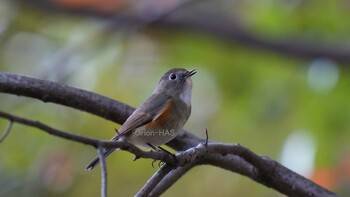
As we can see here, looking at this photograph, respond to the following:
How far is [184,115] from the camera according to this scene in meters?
3.93

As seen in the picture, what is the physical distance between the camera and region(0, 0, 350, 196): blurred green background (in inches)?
259

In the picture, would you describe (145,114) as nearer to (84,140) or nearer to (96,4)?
(84,140)

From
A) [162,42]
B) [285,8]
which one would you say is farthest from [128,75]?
[285,8]

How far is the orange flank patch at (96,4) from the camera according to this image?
25.0 feet

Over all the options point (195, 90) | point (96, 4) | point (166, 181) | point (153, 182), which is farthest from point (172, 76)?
point (96, 4)

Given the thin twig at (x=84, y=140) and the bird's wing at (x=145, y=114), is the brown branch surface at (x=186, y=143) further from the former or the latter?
the thin twig at (x=84, y=140)

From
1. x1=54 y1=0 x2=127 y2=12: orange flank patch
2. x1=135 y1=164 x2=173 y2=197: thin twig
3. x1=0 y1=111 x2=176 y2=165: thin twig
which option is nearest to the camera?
x1=0 y1=111 x2=176 y2=165: thin twig

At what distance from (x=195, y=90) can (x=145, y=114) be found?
3.87m

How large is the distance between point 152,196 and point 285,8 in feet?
14.3

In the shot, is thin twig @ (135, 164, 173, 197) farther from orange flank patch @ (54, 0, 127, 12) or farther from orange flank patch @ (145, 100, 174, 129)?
orange flank patch @ (54, 0, 127, 12)

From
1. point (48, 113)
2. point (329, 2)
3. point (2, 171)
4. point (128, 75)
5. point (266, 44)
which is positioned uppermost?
point (329, 2)

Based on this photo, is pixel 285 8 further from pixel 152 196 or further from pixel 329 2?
pixel 152 196

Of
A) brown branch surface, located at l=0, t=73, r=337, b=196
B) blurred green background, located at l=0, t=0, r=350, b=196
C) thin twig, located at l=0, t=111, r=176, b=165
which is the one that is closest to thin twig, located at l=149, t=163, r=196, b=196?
brown branch surface, located at l=0, t=73, r=337, b=196

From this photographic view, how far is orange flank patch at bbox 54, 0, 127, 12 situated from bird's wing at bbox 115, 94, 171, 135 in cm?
375
